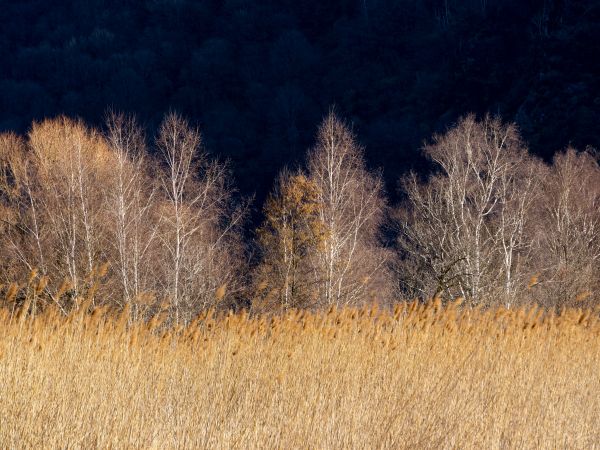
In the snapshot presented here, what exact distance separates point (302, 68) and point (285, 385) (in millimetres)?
111029

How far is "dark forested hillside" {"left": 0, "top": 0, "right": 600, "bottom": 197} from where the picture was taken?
6950cm

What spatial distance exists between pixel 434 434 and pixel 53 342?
110 inches

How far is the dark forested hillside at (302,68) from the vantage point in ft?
228

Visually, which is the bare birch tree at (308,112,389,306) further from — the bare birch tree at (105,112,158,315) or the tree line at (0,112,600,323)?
the bare birch tree at (105,112,158,315)

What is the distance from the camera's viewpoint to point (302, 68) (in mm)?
112938

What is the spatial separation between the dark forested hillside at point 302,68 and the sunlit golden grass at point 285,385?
57.8 m

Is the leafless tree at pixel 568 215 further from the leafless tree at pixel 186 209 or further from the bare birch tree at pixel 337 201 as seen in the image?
the leafless tree at pixel 186 209

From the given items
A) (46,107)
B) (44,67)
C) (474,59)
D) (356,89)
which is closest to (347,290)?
(474,59)

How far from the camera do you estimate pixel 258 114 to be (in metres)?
105

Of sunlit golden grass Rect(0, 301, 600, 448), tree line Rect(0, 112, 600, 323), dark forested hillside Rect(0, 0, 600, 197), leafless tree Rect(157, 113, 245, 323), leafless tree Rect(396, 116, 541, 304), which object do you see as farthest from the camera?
dark forested hillside Rect(0, 0, 600, 197)

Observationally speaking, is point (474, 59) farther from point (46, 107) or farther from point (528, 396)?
point (528, 396)

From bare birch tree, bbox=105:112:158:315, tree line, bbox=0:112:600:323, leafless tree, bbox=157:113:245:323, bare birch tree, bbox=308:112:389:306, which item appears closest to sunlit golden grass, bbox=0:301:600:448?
tree line, bbox=0:112:600:323

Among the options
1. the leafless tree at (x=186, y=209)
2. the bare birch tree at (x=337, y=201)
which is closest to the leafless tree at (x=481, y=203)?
the bare birch tree at (x=337, y=201)

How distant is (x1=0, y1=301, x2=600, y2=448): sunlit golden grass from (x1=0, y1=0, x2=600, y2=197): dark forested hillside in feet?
190
